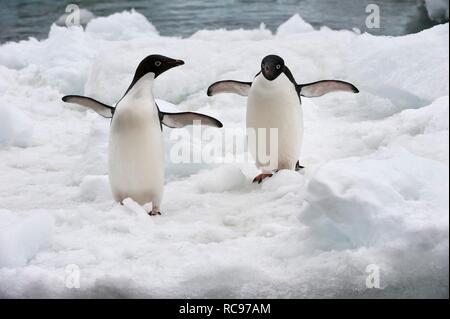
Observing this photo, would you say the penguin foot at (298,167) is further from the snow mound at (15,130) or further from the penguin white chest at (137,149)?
the snow mound at (15,130)

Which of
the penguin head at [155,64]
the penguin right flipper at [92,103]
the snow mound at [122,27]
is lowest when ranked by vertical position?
the penguin right flipper at [92,103]

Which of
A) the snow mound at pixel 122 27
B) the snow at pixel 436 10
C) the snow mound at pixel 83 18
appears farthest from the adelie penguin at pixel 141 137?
the snow mound at pixel 122 27

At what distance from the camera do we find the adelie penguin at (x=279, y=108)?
2666 millimetres

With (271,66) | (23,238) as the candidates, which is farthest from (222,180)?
(23,238)

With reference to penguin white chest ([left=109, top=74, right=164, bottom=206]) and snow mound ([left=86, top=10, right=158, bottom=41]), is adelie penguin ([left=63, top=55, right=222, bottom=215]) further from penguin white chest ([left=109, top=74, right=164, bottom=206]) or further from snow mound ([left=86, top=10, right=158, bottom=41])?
snow mound ([left=86, top=10, right=158, bottom=41])

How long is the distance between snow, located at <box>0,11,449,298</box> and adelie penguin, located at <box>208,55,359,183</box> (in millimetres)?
90

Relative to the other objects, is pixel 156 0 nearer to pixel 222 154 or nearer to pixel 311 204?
pixel 222 154

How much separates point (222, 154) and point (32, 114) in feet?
3.38

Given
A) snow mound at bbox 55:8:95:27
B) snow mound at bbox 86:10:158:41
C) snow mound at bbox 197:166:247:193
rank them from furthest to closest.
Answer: snow mound at bbox 86:10:158:41, snow mound at bbox 55:8:95:27, snow mound at bbox 197:166:247:193

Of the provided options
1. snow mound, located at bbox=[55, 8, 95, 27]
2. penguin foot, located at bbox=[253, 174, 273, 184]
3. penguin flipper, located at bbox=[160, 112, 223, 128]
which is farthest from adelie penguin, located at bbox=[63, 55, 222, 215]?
snow mound, located at bbox=[55, 8, 95, 27]

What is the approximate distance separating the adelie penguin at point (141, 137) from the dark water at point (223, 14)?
48.0 inches

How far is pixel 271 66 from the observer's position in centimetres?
260

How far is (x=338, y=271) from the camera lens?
5.55 ft

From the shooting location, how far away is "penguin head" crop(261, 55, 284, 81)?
259 centimetres
